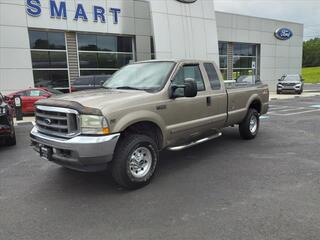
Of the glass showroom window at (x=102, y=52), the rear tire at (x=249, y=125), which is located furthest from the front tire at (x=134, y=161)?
the glass showroom window at (x=102, y=52)

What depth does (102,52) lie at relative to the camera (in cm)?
2092

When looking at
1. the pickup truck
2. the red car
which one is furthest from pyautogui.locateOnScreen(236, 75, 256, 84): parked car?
the red car

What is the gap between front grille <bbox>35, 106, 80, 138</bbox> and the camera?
4.14 meters

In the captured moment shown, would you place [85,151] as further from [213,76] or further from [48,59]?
[48,59]

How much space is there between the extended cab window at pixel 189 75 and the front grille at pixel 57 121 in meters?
1.90

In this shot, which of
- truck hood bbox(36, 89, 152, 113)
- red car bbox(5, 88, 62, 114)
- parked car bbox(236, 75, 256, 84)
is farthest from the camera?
red car bbox(5, 88, 62, 114)

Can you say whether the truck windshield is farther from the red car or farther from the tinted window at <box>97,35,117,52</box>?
the tinted window at <box>97,35,117,52</box>

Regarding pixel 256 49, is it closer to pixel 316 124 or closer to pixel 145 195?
pixel 316 124

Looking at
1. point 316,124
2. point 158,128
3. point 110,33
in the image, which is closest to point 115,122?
point 158,128

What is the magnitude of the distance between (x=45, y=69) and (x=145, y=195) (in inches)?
646

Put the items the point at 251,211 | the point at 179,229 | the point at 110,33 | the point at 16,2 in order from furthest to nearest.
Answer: the point at 110,33
the point at 16,2
the point at 251,211
the point at 179,229

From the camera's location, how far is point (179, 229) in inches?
134

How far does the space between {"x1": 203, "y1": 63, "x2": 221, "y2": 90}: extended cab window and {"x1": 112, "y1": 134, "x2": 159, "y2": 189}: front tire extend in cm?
208

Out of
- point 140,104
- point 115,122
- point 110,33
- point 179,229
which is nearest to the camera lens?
point 179,229
